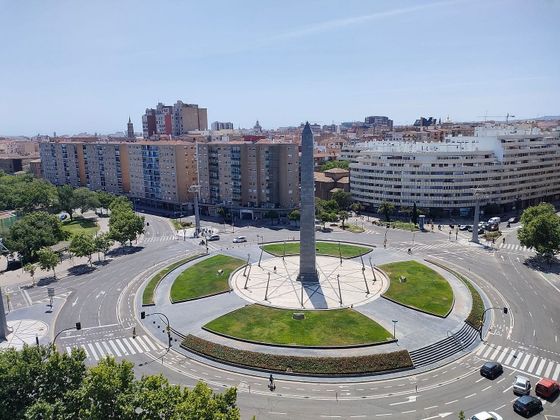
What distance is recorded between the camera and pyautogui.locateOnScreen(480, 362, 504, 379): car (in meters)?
44.9

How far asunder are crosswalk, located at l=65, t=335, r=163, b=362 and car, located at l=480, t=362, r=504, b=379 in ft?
125

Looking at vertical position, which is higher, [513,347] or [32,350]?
[32,350]

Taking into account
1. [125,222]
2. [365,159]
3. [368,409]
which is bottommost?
[368,409]

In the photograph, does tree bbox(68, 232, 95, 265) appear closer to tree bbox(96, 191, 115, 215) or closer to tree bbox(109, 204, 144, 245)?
tree bbox(109, 204, 144, 245)

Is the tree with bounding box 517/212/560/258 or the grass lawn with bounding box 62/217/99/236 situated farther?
the grass lawn with bounding box 62/217/99/236

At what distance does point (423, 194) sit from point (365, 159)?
2124cm

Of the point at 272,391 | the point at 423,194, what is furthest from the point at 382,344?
the point at 423,194

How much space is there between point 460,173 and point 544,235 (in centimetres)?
4363

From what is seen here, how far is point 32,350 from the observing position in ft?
113

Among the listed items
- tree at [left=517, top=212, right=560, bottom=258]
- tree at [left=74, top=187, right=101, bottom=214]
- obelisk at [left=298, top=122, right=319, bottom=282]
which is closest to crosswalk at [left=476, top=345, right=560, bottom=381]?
obelisk at [left=298, top=122, right=319, bottom=282]

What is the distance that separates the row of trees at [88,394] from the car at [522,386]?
2918 cm

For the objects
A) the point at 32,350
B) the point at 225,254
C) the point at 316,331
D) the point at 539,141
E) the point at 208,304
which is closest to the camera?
the point at 32,350

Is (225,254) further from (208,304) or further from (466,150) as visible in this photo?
(466,150)

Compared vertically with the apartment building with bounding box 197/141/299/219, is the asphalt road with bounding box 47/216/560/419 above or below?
below
